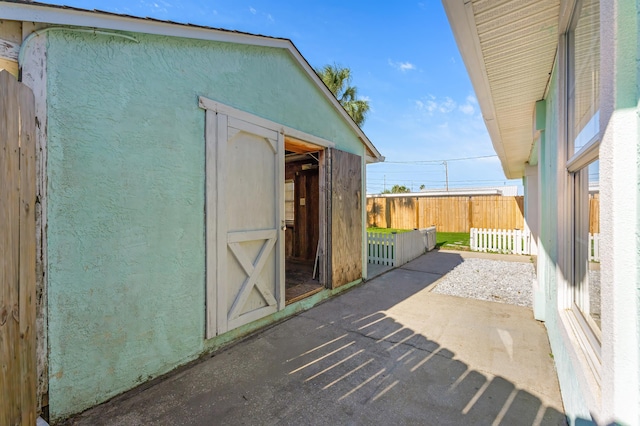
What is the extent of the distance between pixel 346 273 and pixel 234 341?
8.52 ft

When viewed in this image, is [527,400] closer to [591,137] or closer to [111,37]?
[591,137]

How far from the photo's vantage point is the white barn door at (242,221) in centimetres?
308

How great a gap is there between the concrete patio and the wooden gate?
650mm

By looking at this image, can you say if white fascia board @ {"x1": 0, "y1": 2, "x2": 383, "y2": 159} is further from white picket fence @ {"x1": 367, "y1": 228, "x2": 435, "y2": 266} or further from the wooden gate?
white picket fence @ {"x1": 367, "y1": 228, "x2": 435, "y2": 266}

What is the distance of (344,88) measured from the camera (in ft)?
41.8

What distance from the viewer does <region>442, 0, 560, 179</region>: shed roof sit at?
211cm

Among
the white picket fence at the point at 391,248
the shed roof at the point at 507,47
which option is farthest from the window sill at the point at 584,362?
the white picket fence at the point at 391,248

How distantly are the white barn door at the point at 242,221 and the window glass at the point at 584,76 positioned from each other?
3188 millimetres

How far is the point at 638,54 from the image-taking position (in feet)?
2.79

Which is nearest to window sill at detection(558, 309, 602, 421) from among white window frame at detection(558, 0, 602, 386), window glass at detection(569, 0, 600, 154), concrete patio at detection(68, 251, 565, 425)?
white window frame at detection(558, 0, 602, 386)

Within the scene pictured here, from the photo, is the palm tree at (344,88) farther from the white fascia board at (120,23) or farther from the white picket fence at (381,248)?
the white fascia board at (120,23)

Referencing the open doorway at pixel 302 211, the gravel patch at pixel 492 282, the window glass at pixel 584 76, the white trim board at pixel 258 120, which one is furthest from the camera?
the open doorway at pixel 302 211

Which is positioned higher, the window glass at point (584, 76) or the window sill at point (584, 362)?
the window glass at point (584, 76)

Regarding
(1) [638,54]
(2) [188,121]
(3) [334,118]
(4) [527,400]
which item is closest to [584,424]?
(4) [527,400]
